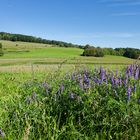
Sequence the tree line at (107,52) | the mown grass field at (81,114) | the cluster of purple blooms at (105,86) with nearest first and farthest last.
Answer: the mown grass field at (81,114) < the cluster of purple blooms at (105,86) < the tree line at (107,52)

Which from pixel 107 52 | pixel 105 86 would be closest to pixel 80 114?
pixel 105 86

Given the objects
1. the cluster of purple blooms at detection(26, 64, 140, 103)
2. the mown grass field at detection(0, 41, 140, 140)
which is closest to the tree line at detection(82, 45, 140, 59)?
the cluster of purple blooms at detection(26, 64, 140, 103)

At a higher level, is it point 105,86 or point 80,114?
point 105,86

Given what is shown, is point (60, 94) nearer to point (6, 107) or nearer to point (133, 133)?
point (6, 107)

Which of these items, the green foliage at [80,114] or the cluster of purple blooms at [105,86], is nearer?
the green foliage at [80,114]

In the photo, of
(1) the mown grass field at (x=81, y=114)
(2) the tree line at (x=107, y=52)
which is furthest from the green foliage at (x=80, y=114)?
(2) the tree line at (x=107, y=52)

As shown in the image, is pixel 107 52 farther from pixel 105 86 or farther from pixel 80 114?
pixel 80 114

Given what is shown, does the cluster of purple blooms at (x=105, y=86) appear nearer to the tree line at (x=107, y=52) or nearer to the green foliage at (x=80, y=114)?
the green foliage at (x=80, y=114)

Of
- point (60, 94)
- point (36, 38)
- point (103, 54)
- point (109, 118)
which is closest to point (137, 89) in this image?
point (109, 118)

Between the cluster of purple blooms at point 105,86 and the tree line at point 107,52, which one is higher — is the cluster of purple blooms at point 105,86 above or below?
above

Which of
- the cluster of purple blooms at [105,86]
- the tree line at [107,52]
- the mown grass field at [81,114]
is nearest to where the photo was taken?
the mown grass field at [81,114]

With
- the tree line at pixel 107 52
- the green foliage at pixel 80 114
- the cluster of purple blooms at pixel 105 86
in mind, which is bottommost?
the tree line at pixel 107 52

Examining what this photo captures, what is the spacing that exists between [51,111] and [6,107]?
66cm

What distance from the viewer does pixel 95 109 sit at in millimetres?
4488
